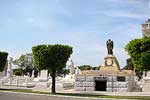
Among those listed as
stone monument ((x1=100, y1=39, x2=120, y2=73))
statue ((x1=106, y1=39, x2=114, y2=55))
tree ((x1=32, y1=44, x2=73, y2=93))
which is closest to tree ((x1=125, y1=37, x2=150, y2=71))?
tree ((x1=32, y1=44, x2=73, y2=93))

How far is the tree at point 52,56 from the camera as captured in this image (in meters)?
38.7

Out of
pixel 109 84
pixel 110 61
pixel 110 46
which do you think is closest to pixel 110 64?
pixel 110 61

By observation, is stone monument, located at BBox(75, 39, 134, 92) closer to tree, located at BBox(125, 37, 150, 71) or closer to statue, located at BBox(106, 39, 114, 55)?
statue, located at BBox(106, 39, 114, 55)

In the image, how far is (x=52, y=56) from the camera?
38.7 meters

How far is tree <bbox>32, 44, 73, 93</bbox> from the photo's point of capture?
127ft

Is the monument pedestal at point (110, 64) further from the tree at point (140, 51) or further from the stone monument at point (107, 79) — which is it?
the tree at point (140, 51)

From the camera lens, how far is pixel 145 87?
45406 mm

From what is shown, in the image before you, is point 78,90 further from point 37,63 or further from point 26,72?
point 26,72

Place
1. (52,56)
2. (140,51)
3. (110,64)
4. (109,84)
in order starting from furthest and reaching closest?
(110,64) < (109,84) < (52,56) < (140,51)

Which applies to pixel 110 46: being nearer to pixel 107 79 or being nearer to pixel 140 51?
pixel 107 79

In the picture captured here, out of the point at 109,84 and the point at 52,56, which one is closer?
the point at 52,56

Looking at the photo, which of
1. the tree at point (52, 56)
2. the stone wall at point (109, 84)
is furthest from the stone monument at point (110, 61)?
the tree at point (52, 56)

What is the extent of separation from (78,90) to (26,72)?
7937cm

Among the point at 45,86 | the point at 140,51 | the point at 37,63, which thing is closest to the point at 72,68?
the point at 45,86
